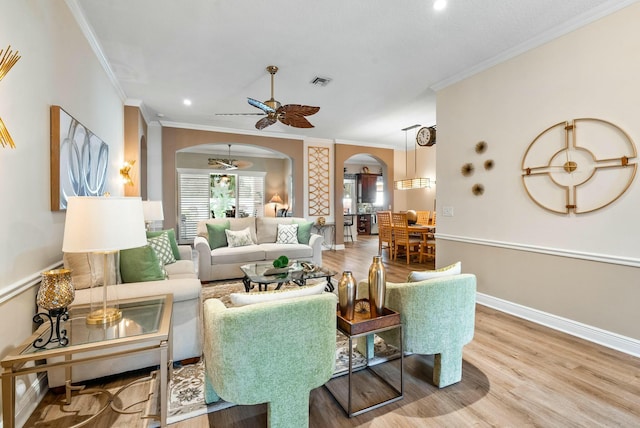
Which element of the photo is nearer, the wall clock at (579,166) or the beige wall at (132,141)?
the wall clock at (579,166)

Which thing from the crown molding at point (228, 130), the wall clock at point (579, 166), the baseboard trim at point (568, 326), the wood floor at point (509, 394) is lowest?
the wood floor at point (509, 394)

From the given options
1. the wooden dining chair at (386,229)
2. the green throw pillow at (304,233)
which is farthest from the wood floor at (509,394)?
the wooden dining chair at (386,229)

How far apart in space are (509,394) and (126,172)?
195 inches

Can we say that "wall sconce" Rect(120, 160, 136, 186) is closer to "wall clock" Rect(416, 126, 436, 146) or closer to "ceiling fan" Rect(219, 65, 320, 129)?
"ceiling fan" Rect(219, 65, 320, 129)

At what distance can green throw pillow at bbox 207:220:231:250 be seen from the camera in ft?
16.0

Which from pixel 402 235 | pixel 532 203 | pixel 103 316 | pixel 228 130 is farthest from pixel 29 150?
pixel 402 235

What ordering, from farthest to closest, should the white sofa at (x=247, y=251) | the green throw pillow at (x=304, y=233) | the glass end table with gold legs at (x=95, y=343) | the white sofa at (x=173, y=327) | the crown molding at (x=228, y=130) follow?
the crown molding at (x=228, y=130), the green throw pillow at (x=304, y=233), the white sofa at (x=247, y=251), the white sofa at (x=173, y=327), the glass end table with gold legs at (x=95, y=343)

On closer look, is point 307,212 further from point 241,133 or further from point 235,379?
point 235,379

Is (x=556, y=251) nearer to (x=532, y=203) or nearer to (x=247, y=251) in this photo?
(x=532, y=203)

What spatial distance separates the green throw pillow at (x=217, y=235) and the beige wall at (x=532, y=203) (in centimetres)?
341

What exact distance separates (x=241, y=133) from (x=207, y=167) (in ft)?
10.3

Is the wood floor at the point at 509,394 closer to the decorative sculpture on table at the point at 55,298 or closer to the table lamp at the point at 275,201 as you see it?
the decorative sculpture on table at the point at 55,298

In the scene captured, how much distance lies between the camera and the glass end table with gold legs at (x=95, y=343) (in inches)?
49.4

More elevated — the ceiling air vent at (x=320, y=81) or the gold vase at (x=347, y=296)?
the ceiling air vent at (x=320, y=81)
